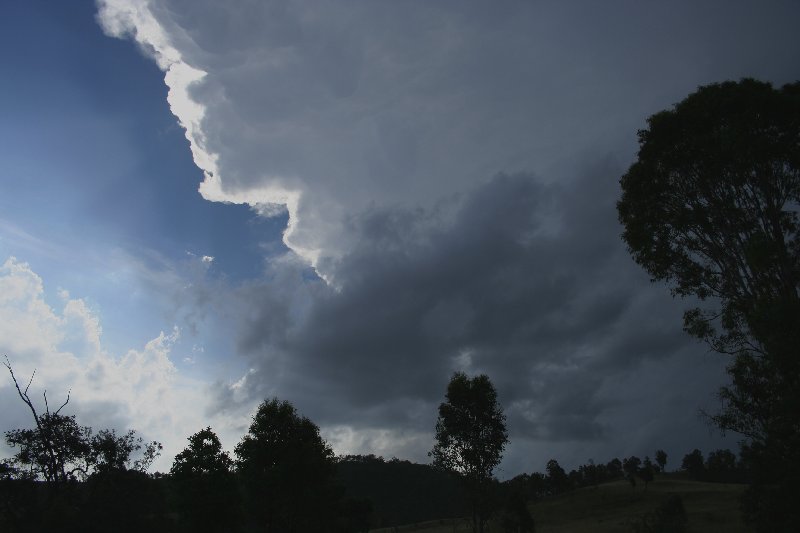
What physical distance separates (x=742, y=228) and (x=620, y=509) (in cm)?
6655

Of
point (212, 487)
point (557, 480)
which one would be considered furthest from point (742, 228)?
point (557, 480)


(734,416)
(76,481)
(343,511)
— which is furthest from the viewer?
(76,481)

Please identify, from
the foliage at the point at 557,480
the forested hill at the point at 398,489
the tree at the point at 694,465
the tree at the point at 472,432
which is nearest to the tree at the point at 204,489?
the tree at the point at 472,432

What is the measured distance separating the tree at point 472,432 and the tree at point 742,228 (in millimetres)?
18854

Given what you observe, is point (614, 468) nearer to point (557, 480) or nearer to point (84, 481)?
point (557, 480)

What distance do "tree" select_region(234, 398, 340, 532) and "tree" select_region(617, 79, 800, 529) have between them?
3155cm

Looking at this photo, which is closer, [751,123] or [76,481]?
[751,123]

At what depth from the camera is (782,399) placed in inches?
889

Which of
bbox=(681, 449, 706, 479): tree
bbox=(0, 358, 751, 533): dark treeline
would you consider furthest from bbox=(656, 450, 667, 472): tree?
bbox=(0, 358, 751, 533): dark treeline

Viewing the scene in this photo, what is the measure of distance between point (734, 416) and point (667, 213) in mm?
11668

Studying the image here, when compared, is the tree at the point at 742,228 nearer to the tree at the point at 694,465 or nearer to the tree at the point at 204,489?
the tree at the point at 204,489

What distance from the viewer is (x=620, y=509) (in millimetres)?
79188

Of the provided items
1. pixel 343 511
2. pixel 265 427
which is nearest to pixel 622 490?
pixel 343 511

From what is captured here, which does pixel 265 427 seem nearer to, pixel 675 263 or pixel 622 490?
pixel 675 263
